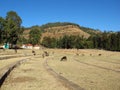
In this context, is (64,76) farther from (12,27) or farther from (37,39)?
(37,39)

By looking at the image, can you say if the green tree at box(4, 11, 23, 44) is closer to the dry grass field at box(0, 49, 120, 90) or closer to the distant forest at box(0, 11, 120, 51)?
the distant forest at box(0, 11, 120, 51)

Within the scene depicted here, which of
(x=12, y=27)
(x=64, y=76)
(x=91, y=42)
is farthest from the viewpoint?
(x=91, y=42)

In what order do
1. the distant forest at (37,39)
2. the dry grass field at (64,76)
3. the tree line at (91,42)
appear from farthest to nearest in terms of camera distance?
the tree line at (91,42) → the distant forest at (37,39) → the dry grass field at (64,76)

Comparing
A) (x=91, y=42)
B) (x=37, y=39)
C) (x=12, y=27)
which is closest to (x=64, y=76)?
(x=12, y=27)

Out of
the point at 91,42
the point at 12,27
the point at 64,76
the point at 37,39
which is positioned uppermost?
the point at 12,27

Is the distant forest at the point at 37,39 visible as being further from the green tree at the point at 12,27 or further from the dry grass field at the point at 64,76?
the dry grass field at the point at 64,76

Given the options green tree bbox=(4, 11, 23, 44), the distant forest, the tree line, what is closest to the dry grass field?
green tree bbox=(4, 11, 23, 44)

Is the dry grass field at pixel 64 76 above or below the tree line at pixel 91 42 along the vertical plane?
below

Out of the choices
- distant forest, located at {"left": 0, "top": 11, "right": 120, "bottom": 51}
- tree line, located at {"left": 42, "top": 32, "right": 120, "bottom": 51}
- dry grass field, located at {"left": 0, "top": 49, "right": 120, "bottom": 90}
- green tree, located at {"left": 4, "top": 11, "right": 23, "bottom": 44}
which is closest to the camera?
dry grass field, located at {"left": 0, "top": 49, "right": 120, "bottom": 90}

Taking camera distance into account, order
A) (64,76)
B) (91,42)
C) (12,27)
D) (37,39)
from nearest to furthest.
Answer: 1. (64,76)
2. (12,27)
3. (37,39)
4. (91,42)

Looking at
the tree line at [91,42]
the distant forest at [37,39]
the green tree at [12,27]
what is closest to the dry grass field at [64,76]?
the green tree at [12,27]

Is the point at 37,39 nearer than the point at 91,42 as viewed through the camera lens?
Yes

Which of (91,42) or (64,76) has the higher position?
(91,42)

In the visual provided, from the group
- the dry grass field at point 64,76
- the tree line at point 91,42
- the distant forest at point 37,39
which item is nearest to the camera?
the dry grass field at point 64,76
